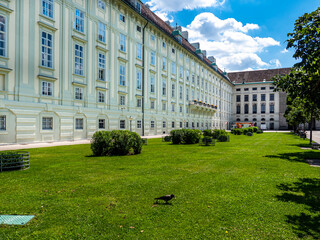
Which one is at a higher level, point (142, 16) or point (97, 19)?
point (142, 16)

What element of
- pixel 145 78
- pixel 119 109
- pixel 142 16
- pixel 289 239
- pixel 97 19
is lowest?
pixel 289 239

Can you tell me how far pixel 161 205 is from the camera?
5.19 metres

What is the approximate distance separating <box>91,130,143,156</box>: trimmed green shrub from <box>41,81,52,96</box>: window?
36.1 feet

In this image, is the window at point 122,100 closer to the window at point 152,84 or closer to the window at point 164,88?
the window at point 152,84

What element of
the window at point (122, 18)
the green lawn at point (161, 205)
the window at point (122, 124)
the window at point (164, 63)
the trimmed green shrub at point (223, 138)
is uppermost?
the window at point (122, 18)

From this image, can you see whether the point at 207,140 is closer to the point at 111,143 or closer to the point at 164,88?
the point at 111,143

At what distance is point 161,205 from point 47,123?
1930 cm

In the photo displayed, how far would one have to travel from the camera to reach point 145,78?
114 ft

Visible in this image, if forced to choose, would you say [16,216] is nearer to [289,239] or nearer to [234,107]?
[289,239]

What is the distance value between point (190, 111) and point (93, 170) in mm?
43194

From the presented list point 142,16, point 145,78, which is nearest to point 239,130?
point 145,78

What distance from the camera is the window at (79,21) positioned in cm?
2403

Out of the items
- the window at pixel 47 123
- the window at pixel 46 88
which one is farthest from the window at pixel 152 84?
the window at pixel 47 123

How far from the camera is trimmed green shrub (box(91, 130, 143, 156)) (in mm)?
12875
